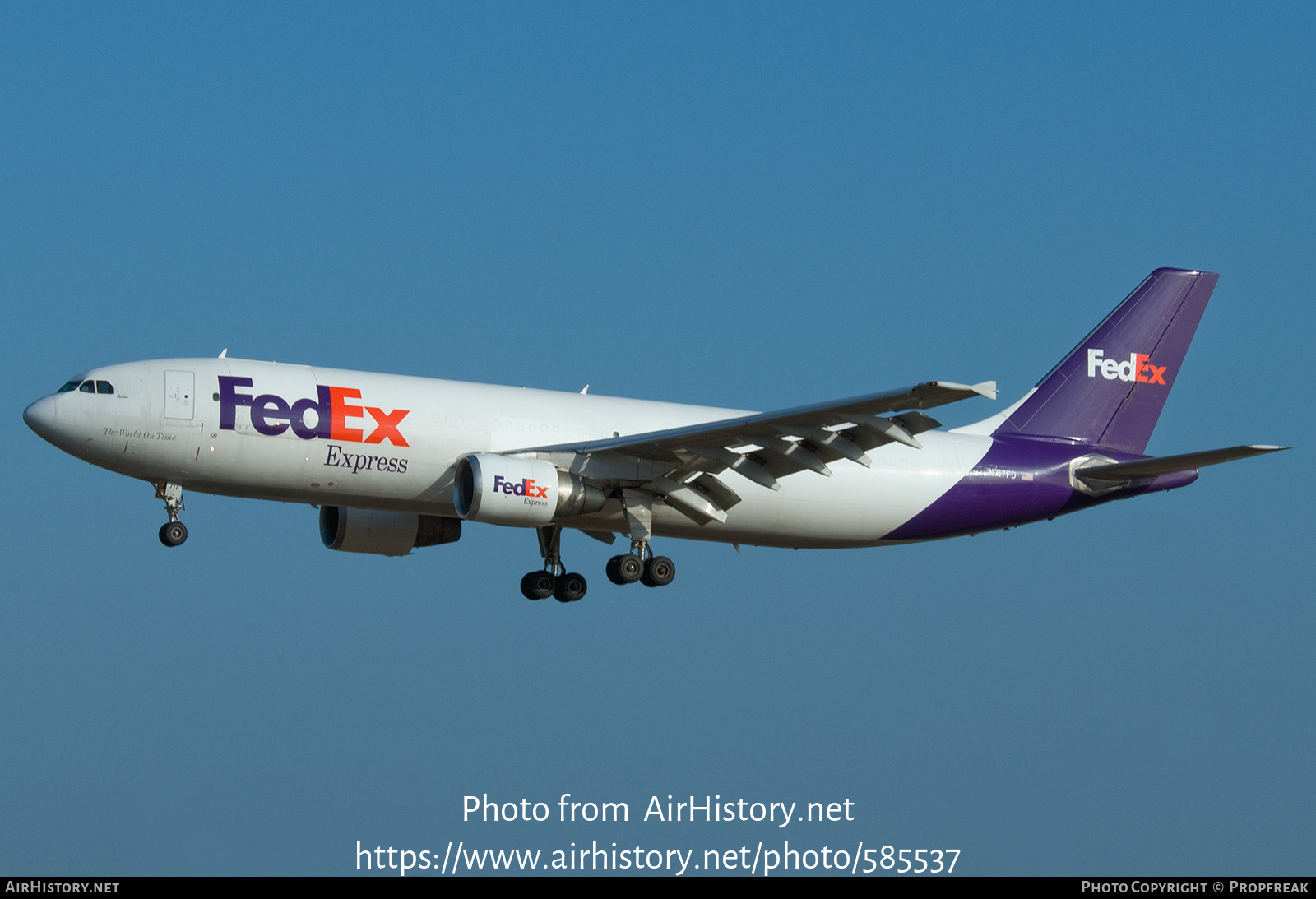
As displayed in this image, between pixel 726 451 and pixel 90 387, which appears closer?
pixel 90 387

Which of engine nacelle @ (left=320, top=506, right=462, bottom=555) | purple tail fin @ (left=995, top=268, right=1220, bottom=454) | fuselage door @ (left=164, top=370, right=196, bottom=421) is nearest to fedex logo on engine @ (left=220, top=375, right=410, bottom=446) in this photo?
fuselage door @ (left=164, top=370, right=196, bottom=421)

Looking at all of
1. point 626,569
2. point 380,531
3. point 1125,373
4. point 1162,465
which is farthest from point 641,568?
point 1125,373

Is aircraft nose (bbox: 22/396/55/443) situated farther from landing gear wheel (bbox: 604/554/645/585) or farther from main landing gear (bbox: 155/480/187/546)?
landing gear wheel (bbox: 604/554/645/585)

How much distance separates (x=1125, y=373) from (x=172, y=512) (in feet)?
76.8

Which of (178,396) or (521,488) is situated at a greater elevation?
(178,396)

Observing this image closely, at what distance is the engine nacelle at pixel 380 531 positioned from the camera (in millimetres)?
40031

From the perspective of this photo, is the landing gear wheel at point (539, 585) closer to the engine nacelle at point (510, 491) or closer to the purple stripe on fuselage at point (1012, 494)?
the engine nacelle at point (510, 491)

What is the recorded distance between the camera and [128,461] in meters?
34.4

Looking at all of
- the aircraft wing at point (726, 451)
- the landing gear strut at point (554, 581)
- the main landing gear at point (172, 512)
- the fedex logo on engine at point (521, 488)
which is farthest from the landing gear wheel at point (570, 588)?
the main landing gear at point (172, 512)

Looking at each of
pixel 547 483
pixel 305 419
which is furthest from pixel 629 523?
pixel 305 419

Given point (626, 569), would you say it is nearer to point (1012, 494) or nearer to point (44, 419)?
point (1012, 494)

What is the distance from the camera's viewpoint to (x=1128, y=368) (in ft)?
142

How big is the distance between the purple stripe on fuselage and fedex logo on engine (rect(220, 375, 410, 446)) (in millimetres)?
12444

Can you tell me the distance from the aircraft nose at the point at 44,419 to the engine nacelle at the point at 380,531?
290 inches
